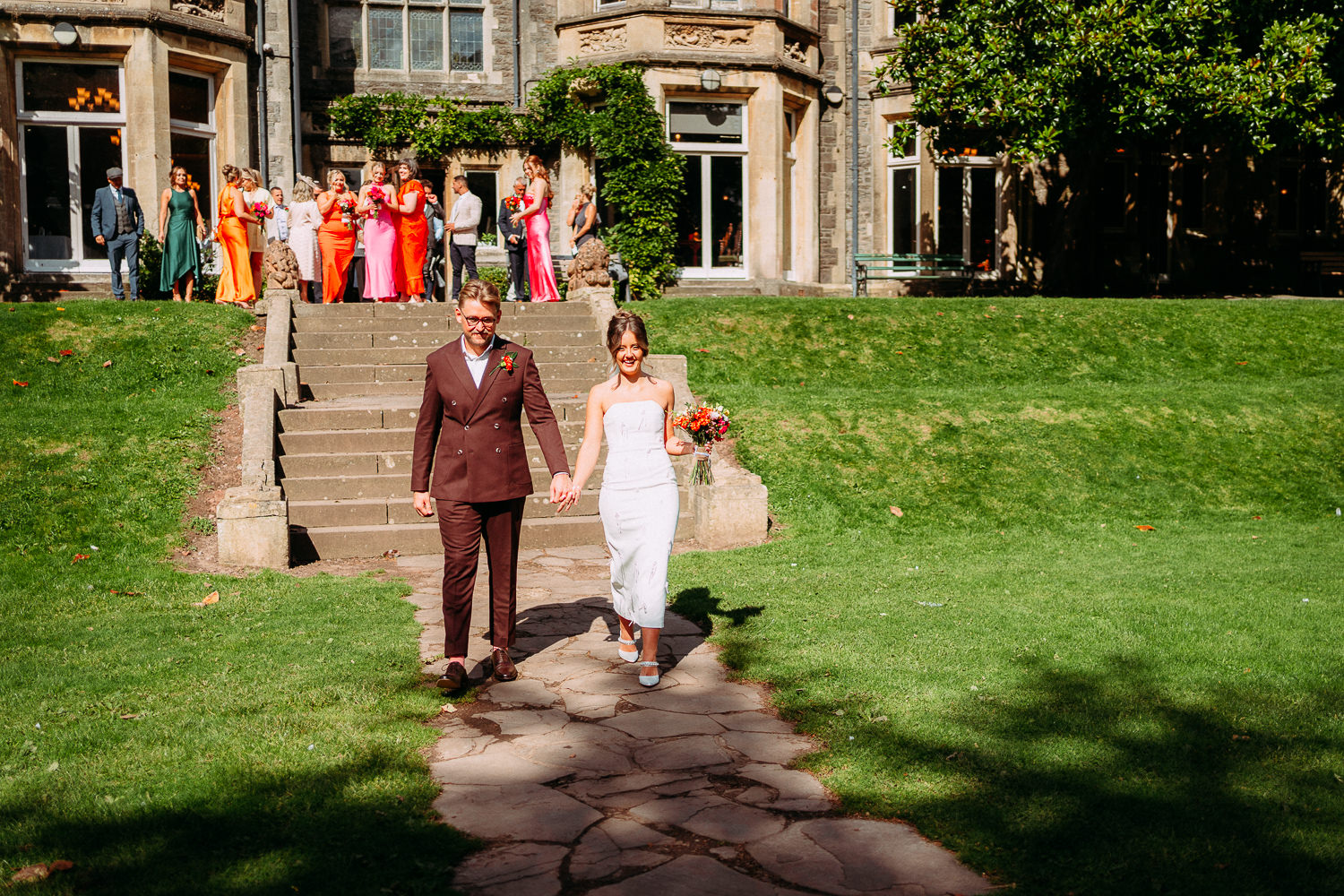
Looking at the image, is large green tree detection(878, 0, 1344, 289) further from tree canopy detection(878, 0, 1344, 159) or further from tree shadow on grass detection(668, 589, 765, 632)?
tree shadow on grass detection(668, 589, 765, 632)

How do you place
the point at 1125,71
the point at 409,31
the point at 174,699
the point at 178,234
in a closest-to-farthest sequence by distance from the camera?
the point at 174,699 → the point at 178,234 → the point at 1125,71 → the point at 409,31

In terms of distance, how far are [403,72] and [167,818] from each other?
2138 cm

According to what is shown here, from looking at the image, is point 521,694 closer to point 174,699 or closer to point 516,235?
point 174,699

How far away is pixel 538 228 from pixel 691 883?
1401cm

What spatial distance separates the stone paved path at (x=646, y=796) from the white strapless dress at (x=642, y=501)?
0.52m

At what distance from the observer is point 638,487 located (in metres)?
6.21

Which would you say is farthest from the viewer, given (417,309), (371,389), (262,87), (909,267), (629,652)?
(909,267)

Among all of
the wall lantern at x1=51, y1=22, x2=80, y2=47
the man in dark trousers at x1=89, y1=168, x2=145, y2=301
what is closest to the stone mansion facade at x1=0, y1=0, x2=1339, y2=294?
the wall lantern at x1=51, y1=22, x2=80, y2=47

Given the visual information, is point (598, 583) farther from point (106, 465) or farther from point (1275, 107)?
point (1275, 107)

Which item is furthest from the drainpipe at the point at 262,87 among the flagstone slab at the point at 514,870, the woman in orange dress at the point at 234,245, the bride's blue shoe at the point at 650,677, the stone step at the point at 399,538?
the flagstone slab at the point at 514,870

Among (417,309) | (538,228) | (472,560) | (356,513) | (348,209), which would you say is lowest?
(356,513)

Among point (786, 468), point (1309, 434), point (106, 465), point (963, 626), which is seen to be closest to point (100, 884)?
point (963, 626)

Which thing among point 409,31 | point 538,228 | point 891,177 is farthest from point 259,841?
point 891,177

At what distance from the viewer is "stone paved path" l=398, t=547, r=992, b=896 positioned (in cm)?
382
